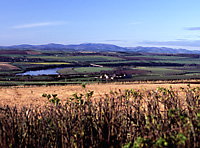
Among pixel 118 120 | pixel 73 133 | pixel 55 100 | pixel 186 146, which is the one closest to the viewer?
pixel 186 146

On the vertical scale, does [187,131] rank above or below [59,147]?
above

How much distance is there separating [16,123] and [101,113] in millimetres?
2100

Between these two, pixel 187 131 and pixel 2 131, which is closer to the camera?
pixel 187 131

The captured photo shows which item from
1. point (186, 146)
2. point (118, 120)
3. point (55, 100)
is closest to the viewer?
point (186, 146)

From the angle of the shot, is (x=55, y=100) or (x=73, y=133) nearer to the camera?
(x=73, y=133)

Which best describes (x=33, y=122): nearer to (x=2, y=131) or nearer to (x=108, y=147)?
(x=2, y=131)

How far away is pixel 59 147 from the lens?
745 cm

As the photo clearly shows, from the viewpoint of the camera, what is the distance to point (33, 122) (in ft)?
24.8

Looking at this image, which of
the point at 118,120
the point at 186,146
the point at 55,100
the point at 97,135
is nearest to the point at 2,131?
the point at 55,100

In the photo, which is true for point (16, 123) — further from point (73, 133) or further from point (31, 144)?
point (73, 133)

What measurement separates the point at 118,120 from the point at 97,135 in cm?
64

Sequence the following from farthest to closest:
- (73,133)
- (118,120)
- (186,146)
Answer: (118,120) < (73,133) < (186,146)

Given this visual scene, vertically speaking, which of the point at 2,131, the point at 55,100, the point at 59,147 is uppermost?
the point at 55,100

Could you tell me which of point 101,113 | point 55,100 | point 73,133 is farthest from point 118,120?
point 55,100
